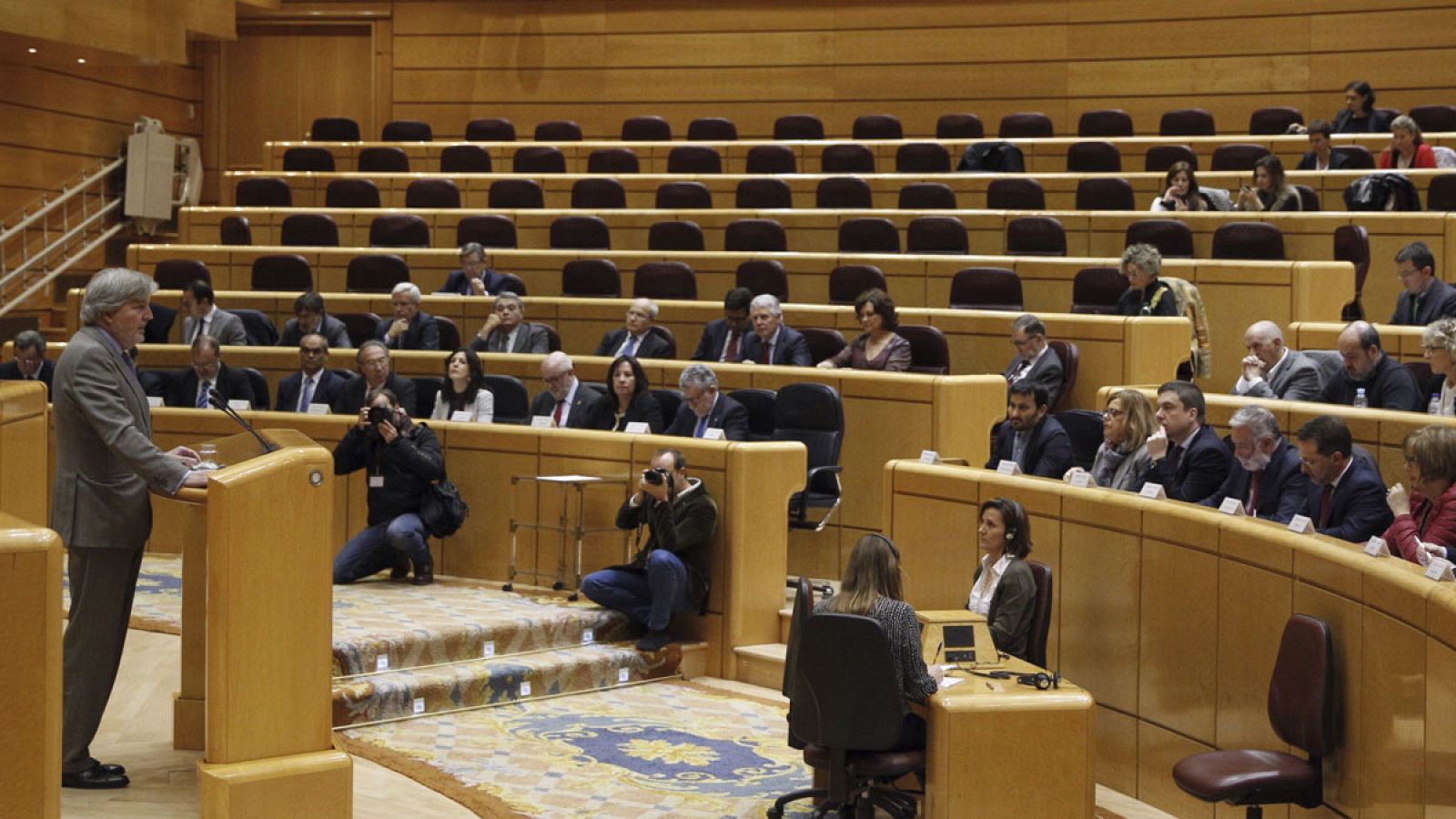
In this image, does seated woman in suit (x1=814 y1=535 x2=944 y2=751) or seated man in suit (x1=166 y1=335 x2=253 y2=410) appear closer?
seated woman in suit (x1=814 y1=535 x2=944 y2=751)

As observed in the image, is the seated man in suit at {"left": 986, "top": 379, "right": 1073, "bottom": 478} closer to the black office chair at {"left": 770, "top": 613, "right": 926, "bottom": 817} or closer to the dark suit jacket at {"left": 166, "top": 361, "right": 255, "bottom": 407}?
the black office chair at {"left": 770, "top": 613, "right": 926, "bottom": 817}

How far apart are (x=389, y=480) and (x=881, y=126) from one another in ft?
19.2

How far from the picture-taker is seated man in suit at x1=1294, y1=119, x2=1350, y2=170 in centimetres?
915

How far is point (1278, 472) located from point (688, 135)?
25.1ft

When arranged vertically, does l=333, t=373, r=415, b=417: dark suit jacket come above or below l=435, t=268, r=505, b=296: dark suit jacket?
below

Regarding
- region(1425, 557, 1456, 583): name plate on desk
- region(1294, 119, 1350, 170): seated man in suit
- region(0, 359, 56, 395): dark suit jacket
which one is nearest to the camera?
region(1425, 557, 1456, 583): name plate on desk

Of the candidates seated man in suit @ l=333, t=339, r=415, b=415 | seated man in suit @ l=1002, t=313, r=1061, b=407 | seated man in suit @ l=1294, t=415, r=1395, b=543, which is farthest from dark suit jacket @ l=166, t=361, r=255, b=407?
seated man in suit @ l=1294, t=415, r=1395, b=543

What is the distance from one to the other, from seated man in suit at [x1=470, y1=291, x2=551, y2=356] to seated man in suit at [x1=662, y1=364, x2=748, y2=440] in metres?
1.64

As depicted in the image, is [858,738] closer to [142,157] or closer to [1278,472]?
[1278,472]

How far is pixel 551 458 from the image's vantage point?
21.3 ft

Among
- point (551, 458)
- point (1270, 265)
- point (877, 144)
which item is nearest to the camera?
point (551, 458)

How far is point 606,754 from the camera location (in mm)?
4969

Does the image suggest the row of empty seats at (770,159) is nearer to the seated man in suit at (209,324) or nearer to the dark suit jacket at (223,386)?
the seated man in suit at (209,324)

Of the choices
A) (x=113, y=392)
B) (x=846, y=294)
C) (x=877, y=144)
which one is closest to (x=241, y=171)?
(x=877, y=144)
